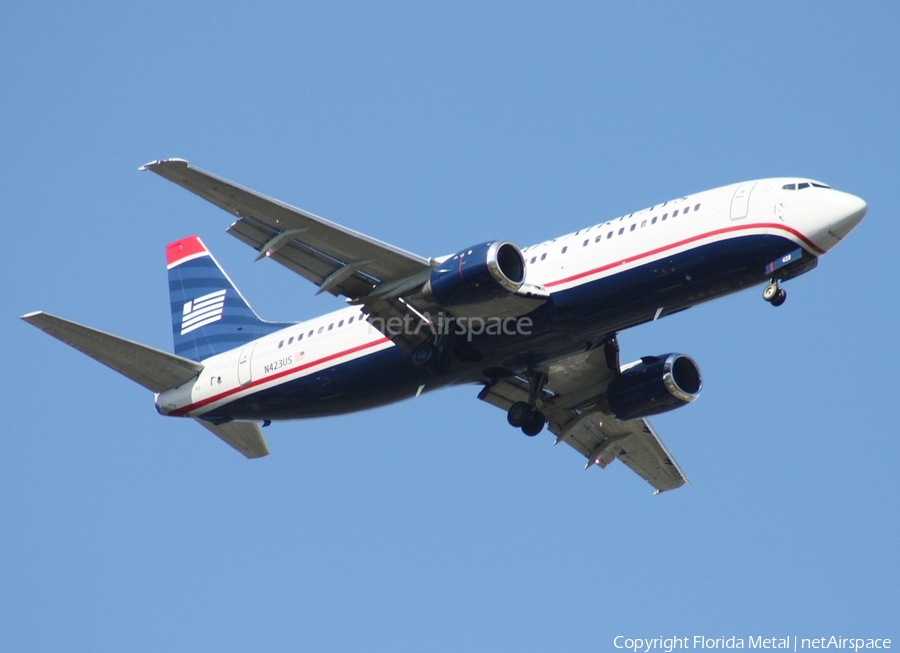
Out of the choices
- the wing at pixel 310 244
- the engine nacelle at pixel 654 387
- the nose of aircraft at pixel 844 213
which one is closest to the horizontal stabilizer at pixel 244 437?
the wing at pixel 310 244

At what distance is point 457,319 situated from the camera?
39250 mm

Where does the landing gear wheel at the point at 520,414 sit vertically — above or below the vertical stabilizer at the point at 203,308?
below

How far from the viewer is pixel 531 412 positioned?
43375 millimetres

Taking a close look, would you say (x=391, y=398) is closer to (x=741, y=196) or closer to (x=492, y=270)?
(x=492, y=270)

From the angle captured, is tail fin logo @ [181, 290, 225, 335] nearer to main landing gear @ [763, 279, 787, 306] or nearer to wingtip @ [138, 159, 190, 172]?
wingtip @ [138, 159, 190, 172]

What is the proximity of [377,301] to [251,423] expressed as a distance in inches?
319

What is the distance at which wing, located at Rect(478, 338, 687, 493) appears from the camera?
43562 mm

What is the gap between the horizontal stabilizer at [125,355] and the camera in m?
39.5

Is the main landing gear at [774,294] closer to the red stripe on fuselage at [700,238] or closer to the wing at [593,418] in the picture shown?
the red stripe on fuselage at [700,238]

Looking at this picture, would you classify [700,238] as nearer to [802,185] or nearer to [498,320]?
[802,185]

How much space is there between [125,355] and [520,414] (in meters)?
11.8

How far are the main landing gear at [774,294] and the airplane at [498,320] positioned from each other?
0.17ft

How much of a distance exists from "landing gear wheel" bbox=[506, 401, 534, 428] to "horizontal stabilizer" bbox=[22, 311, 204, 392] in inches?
378

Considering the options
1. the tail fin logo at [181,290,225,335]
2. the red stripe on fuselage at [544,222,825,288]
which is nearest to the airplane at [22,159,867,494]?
the red stripe on fuselage at [544,222,825,288]
